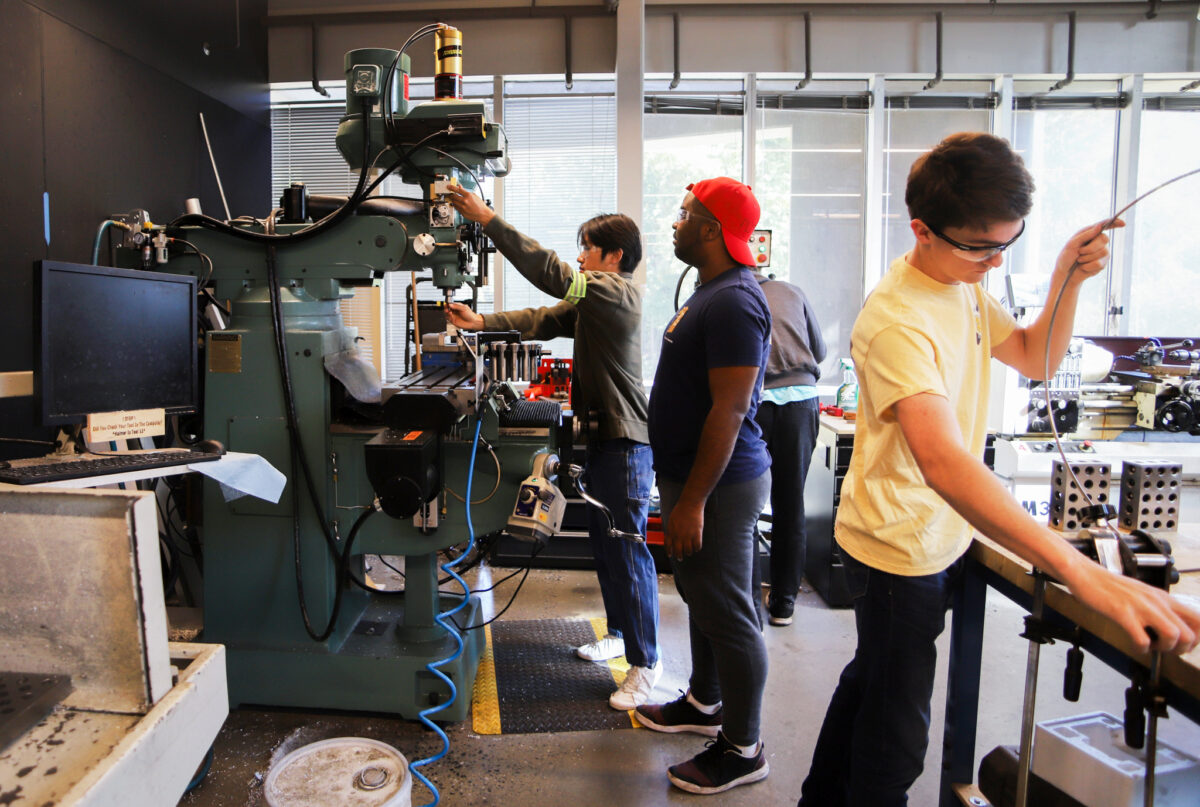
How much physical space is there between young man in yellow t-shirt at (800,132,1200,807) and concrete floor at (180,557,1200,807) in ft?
2.50

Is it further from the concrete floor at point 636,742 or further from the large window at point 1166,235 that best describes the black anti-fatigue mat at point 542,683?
the large window at point 1166,235

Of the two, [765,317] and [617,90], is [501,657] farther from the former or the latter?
[617,90]

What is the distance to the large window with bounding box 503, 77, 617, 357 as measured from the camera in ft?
15.2

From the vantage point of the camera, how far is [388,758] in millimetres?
1764

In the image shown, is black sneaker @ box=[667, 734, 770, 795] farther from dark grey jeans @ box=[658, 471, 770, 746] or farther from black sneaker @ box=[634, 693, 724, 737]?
black sneaker @ box=[634, 693, 724, 737]

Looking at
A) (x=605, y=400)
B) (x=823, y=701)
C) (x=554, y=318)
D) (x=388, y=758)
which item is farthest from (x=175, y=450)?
(x=823, y=701)

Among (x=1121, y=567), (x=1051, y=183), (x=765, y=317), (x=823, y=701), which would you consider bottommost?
(x=823, y=701)

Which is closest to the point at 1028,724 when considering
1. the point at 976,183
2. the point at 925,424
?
the point at 925,424

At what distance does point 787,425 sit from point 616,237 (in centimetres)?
106

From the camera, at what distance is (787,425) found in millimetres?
2918

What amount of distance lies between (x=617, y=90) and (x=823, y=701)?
11.1ft

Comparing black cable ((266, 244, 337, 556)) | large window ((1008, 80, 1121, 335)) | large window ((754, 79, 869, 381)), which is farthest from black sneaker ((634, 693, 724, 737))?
large window ((1008, 80, 1121, 335))

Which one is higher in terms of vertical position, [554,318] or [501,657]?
[554,318]

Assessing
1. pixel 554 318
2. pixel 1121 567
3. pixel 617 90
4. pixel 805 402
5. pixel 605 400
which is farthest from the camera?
pixel 617 90
